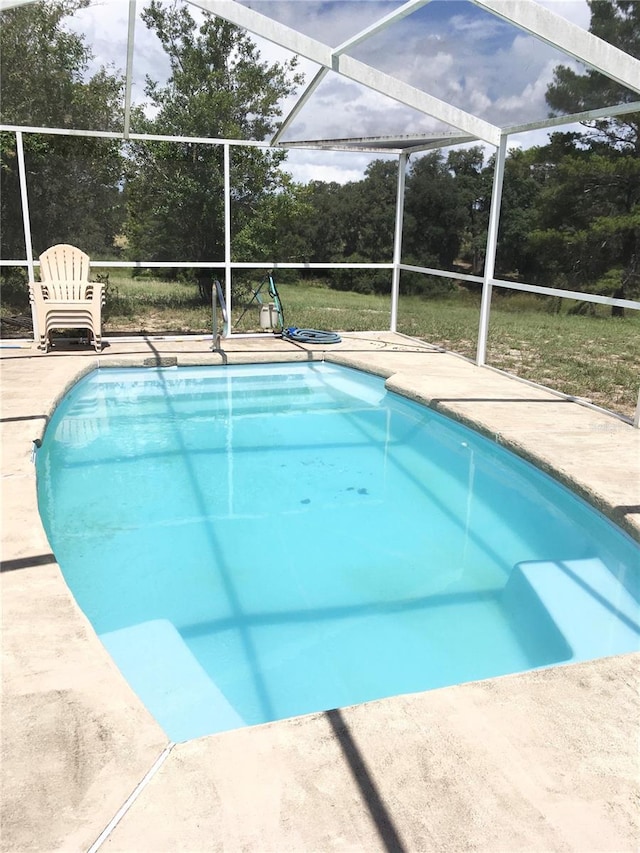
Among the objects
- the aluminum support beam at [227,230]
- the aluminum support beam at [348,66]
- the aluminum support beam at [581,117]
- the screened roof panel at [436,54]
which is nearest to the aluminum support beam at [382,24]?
the screened roof panel at [436,54]

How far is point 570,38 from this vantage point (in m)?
3.41

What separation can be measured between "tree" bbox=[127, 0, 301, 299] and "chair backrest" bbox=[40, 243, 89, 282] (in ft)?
3.69

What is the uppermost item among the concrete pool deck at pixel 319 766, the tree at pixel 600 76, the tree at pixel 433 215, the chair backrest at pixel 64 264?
the tree at pixel 600 76

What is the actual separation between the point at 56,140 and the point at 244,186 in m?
2.51

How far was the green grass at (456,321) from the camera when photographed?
25.9 ft

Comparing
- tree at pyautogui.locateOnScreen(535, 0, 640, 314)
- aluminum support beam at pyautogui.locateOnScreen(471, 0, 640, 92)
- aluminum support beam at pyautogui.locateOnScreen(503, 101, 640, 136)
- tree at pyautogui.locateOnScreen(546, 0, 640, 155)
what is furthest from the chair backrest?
tree at pyautogui.locateOnScreen(535, 0, 640, 314)

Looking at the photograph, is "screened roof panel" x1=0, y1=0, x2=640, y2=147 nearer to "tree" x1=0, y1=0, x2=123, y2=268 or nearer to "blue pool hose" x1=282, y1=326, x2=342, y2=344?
"blue pool hose" x1=282, y1=326, x2=342, y2=344

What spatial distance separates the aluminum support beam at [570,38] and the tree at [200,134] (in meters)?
5.16

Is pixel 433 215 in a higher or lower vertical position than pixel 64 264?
higher

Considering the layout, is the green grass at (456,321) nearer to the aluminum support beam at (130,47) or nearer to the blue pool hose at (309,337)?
the blue pool hose at (309,337)

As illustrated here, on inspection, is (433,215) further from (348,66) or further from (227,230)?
(348,66)

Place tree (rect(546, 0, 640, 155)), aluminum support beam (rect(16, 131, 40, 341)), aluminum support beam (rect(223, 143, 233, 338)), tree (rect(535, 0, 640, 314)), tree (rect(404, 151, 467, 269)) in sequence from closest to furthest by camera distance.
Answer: tree (rect(546, 0, 640, 155)) < aluminum support beam (rect(16, 131, 40, 341)) < aluminum support beam (rect(223, 143, 233, 338)) < tree (rect(404, 151, 467, 269)) < tree (rect(535, 0, 640, 314))

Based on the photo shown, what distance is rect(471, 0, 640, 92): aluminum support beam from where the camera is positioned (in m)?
3.34

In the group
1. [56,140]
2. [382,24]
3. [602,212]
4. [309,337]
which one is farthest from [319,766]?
[602,212]
